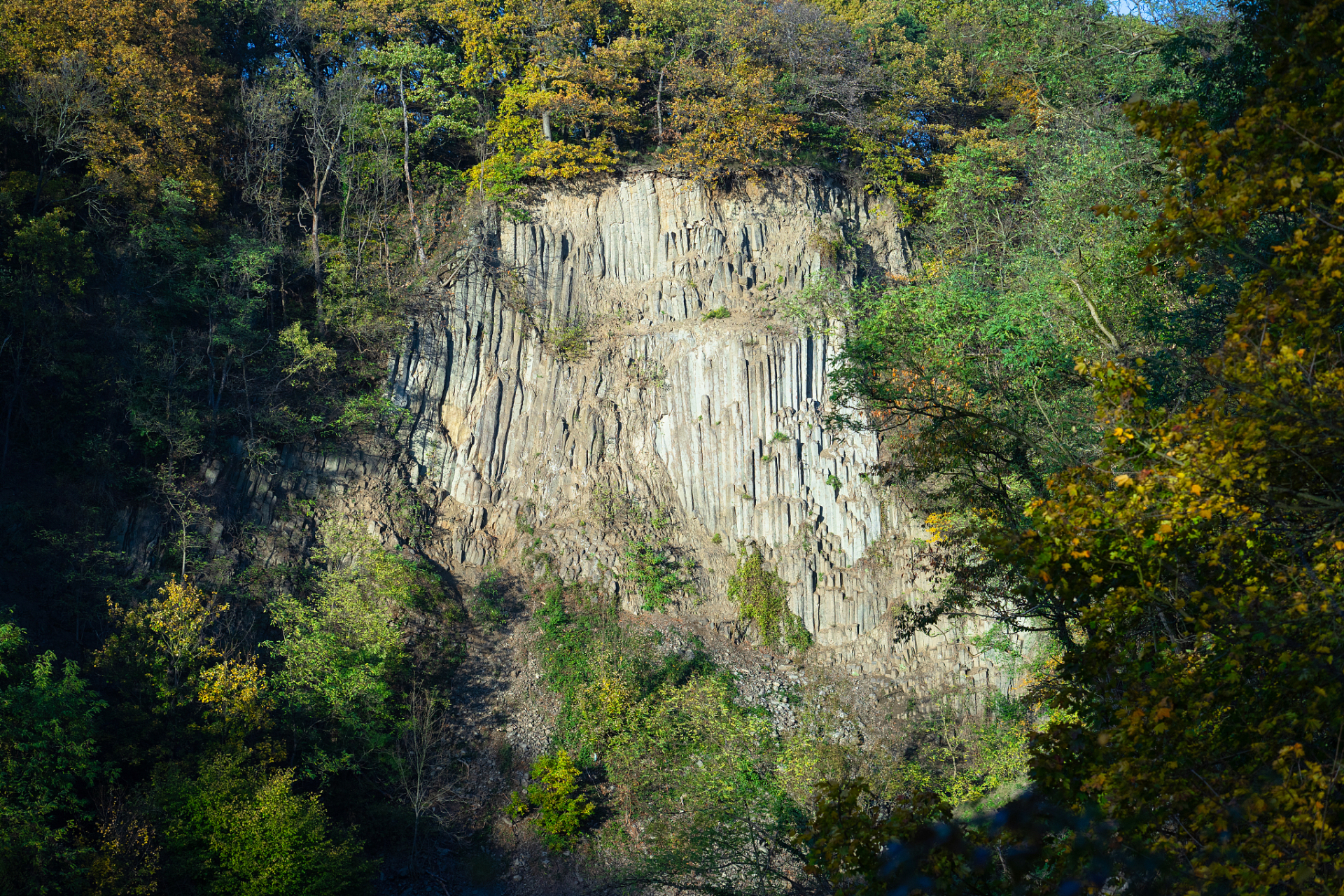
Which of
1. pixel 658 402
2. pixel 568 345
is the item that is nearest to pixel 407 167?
pixel 568 345

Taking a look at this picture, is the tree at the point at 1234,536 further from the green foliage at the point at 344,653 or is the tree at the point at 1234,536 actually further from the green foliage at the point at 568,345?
the green foliage at the point at 568,345

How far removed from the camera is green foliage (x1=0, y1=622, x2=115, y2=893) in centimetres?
1259

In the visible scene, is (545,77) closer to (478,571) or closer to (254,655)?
(478,571)

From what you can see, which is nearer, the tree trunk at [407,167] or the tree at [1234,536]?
the tree at [1234,536]

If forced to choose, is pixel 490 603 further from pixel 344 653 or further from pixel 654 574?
pixel 344 653

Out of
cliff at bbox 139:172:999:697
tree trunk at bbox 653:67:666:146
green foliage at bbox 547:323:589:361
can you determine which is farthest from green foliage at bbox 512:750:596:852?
tree trunk at bbox 653:67:666:146

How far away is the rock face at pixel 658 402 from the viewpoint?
24.3 m

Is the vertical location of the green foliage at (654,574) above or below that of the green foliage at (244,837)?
above

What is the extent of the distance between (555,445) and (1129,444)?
67.9 feet

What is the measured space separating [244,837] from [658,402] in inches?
598

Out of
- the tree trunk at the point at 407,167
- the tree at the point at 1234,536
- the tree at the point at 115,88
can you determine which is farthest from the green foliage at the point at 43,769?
the tree trunk at the point at 407,167

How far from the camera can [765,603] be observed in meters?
24.0

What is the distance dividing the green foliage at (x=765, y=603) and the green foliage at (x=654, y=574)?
138 centimetres

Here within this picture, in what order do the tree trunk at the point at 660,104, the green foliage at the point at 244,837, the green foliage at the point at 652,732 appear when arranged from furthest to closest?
the tree trunk at the point at 660,104
the green foliage at the point at 652,732
the green foliage at the point at 244,837
